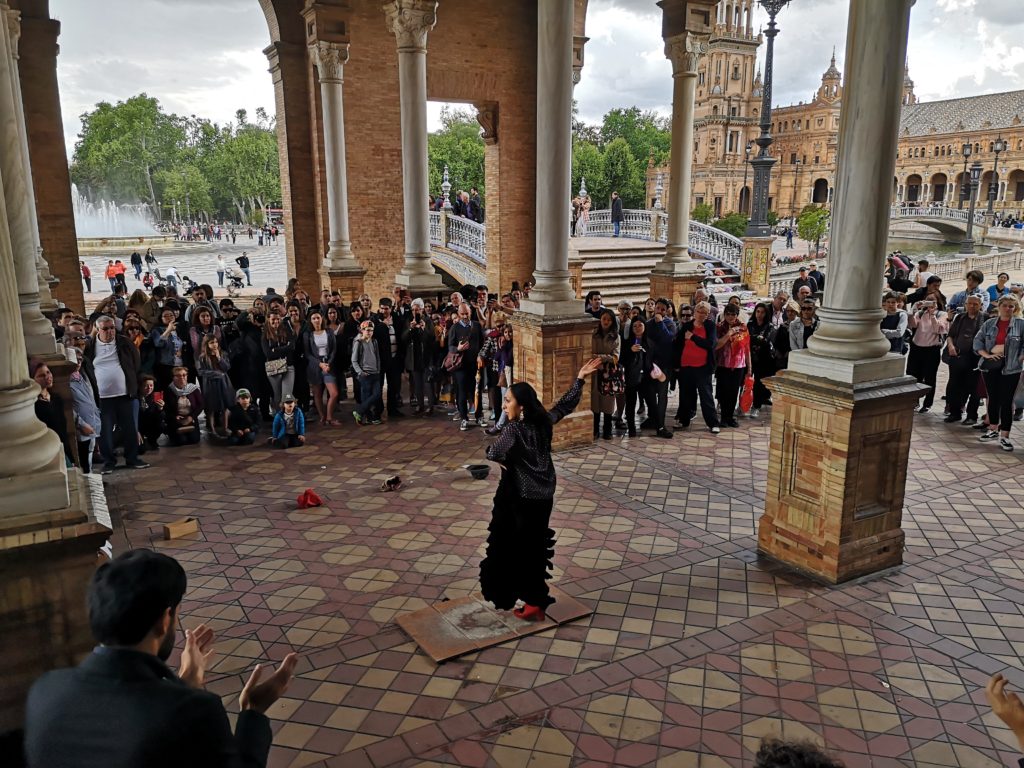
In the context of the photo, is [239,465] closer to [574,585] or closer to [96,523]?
[574,585]

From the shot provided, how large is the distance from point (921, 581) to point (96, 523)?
222 inches

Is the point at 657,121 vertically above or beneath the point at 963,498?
above

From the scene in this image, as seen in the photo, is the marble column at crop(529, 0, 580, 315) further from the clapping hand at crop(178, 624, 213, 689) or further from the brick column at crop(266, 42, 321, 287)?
the brick column at crop(266, 42, 321, 287)

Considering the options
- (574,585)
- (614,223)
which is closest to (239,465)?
(574,585)

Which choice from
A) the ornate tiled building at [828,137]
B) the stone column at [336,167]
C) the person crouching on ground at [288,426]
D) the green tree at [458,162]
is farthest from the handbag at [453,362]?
the ornate tiled building at [828,137]

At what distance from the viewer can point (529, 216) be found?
18891 mm

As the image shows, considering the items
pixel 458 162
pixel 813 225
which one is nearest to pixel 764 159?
pixel 813 225

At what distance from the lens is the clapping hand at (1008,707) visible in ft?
7.53

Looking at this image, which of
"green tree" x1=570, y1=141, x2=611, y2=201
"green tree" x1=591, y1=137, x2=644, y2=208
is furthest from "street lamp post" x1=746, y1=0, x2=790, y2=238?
"green tree" x1=591, y1=137, x2=644, y2=208

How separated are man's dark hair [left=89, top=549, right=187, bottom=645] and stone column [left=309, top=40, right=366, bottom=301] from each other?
13152 mm

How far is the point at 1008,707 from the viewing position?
233cm

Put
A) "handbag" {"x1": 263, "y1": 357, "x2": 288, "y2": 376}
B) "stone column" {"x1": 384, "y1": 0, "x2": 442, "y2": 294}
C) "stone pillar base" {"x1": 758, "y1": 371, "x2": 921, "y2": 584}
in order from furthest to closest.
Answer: "stone column" {"x1": 384, "y1": 0, "x2": 442, "y2": 294}, "handbag" {"x1": 263, "y1": 357, "x2": 288, "y2": 376}, "stone pillar base" {"x1": 758, "y1": 371, "x2": 921, "y2": 584}

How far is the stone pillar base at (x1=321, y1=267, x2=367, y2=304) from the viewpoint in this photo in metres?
14.9

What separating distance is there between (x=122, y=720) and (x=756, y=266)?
20.5 metres
